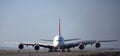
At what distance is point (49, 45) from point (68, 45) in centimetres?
528

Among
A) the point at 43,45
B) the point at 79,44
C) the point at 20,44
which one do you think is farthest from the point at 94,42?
the point at 20,44


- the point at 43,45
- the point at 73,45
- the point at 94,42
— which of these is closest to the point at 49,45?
the point at 43,45

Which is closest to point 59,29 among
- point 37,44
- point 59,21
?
point 59,21

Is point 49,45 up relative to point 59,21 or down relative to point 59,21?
down

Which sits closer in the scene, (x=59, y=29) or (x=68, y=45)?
(x=68, y=45)

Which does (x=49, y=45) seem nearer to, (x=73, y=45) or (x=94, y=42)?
(x=73, y=45)

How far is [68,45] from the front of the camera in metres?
75.1

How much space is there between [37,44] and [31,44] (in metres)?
1.67

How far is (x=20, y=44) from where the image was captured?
74.8m

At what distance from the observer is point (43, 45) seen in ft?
247

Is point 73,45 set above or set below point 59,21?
below

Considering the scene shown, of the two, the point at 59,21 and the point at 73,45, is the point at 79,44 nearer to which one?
the point at 73,45

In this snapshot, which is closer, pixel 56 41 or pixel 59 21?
pixel 56 41

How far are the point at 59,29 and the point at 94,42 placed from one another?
12755mm
